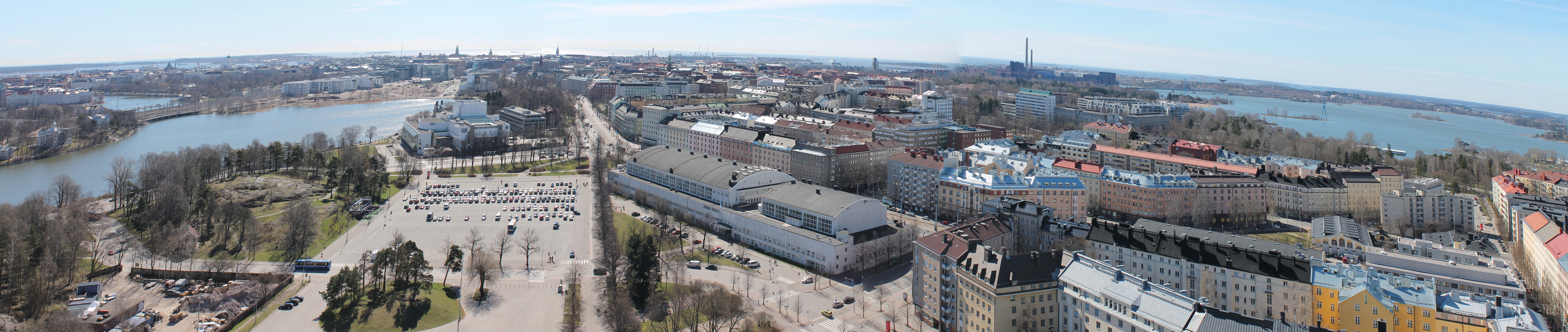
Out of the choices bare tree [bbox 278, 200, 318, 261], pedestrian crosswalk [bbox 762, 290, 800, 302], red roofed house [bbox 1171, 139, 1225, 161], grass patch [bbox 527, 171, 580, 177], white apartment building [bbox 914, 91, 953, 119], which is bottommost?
pedestrian crosswalk [bbox 762, 290, 800, 302]

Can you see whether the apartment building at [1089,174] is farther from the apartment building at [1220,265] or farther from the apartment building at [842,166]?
the apartment building at [1220,265]

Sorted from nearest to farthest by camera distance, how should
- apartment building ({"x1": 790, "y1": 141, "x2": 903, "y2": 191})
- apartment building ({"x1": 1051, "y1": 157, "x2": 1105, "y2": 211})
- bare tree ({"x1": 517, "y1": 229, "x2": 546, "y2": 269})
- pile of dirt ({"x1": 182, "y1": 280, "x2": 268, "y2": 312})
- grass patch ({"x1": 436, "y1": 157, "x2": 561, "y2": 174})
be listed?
pile of dirt ({"x1": 182, "y1": 280, "x2": 268, "y2": 312}), bare tree ({"x1": 517, "y1": 229, "x2": 546, "y2": 269}), apartment building ({"x1": 1051, "y1": 157, "x2": 1105, "y2": 211}), apartment building ({"x1": 790, "y1": 141, "x2": 903, "y2": 191}), grass patch ({"x1": 436, "y1": 157, "x2": 561, "y2": 174})

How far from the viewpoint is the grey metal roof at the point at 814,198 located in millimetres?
21125

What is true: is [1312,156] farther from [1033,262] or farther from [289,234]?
[289,234]

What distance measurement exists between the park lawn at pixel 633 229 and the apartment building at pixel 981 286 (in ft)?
23.3

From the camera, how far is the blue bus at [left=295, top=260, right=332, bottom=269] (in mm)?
19328

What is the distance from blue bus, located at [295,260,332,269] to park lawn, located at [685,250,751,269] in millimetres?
8640

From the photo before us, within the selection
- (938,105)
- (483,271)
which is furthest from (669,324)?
(938,105)

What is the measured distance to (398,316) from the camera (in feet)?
53.6

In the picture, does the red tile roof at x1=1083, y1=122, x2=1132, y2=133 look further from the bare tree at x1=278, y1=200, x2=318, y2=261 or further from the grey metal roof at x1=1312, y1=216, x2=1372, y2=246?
the bare tree at x1=278, y1=200, x2=318, y2=261

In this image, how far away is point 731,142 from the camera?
35.3 metres

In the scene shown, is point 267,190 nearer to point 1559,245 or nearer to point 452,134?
point 452,134

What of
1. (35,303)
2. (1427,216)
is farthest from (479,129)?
(1427,216)

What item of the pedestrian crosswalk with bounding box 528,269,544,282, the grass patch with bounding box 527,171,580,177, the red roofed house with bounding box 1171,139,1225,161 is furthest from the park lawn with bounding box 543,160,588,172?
the red roofed house with bounding box 1171,139,1225,161
